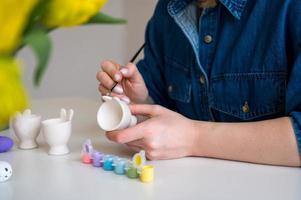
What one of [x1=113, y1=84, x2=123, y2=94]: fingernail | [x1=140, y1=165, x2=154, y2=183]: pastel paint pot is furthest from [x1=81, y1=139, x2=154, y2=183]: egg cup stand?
A: [x1=113, y1=84, x2=123, y2=94]: fingernail

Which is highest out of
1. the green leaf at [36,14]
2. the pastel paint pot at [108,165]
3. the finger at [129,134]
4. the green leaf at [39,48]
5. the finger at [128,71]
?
the green leaf at [36,14]

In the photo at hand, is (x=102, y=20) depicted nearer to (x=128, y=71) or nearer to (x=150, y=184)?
(x=150, y=184)

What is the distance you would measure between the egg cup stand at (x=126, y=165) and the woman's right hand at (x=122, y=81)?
7.8 inches

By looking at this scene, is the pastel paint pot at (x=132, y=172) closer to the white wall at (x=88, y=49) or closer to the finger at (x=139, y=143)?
the finger at (x=139, y=143)

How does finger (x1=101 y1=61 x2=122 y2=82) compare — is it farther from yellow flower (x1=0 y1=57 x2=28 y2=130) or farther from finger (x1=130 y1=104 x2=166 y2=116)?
yellow flower (x1=0 y1=57 x2=28 y2=130)

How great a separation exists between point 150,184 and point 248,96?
32 cm

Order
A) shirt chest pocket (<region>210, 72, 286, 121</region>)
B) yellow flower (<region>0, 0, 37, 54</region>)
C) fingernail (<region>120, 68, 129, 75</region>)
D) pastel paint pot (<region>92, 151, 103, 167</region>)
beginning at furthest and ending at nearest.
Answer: fingernail (<region>120, 68, 129, 75</region>), shirt chest pocket (<region>210, 72, 286, 121</region>), pastel paint pot (<region>92, 151, 103, 167</region>), yellow flower (<region>0, 0, 37, 54</region>)

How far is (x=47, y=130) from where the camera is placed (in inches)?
27.5

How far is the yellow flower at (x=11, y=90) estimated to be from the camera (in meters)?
0.23

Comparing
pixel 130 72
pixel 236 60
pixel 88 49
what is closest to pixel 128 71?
pixel 130 72

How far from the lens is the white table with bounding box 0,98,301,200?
538 mm

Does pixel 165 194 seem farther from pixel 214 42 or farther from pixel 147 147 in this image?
pixel 214 42

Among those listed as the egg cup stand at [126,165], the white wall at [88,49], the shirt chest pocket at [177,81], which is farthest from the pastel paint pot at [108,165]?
the white wall at [88,49]

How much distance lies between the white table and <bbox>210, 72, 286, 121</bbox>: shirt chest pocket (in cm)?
17
